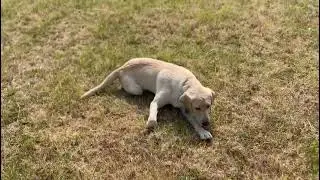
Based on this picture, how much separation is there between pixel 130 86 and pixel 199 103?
114 cm

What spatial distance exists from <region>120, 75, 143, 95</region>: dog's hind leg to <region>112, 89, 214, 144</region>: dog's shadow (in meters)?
0.10

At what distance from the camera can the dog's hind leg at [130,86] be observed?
728 cm

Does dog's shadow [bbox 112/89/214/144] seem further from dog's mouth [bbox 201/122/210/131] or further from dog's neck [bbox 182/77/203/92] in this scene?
dog's neck [bbox 182/77/203/92]

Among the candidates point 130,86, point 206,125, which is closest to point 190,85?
point 206,125

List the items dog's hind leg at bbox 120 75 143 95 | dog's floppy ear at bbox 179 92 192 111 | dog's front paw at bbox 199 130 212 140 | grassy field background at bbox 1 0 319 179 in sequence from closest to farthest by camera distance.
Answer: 1. grassy field background at bbox 1 0 319 179
2. dog's front paw at bbox 199 130 212 140
3. dog's floppy ear at bbox 179 92 192 111
4. dog's hind leg at bbox 120 75 143 95

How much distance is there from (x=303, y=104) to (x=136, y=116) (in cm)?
210

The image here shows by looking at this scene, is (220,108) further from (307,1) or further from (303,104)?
(307,1)

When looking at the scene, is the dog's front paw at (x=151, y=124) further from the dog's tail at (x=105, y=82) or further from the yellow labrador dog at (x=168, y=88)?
the dog's tail at (x=105, y=82)

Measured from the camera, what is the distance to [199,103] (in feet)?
21.5

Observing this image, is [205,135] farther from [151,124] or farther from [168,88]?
[168,88]

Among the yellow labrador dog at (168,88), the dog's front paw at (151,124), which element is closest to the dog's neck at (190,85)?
the yellow labrador dog at (168,88)

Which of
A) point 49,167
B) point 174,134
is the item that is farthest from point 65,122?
point 174,134

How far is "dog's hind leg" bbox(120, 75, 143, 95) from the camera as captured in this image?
7.28m

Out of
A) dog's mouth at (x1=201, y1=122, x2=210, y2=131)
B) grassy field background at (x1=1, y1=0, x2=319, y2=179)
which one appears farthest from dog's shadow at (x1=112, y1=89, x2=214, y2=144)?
dog's mouth at (x1=201, y1=122, x2=210, y2=131)
